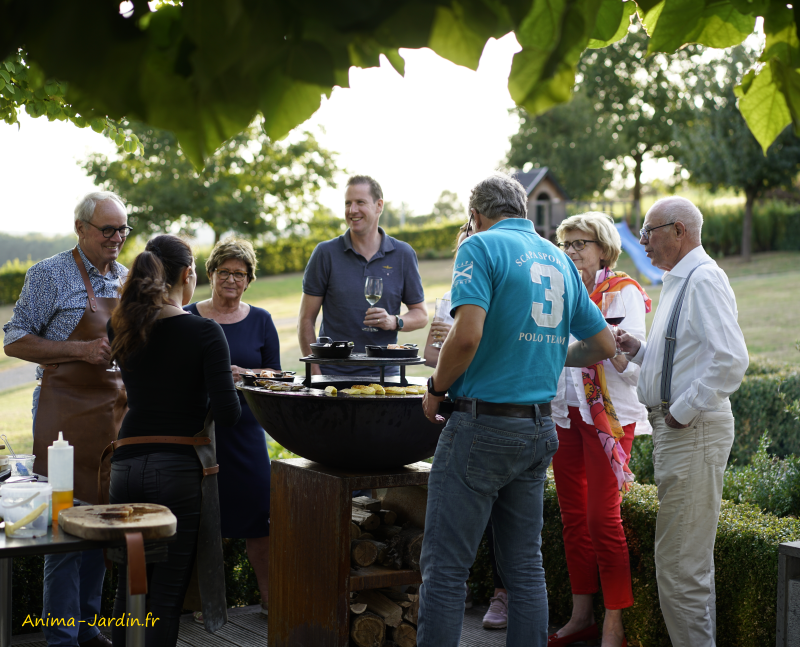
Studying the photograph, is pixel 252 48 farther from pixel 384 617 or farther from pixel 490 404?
pixel 384 617

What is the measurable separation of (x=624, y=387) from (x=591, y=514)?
613 mm

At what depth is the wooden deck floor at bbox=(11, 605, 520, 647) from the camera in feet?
12.3

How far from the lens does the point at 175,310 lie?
109 inches

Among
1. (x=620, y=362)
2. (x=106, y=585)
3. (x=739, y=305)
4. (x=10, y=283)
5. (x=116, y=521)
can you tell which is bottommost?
(x=106, y=585)

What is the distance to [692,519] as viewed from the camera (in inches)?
119

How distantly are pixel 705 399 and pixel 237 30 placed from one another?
255cm

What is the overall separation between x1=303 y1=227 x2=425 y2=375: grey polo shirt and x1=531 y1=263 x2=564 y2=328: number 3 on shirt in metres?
1.64

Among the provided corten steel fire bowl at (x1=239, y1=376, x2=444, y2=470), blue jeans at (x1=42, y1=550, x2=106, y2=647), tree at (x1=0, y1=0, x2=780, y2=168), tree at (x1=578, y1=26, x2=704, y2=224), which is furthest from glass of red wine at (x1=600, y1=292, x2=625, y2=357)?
tree at (x1=578, y1=26, x2=704, y2=224)

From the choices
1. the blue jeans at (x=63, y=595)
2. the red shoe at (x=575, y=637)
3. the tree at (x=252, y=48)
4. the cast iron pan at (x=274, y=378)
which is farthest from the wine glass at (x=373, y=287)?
the tree at (x=252, y=48)

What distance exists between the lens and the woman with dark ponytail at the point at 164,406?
2.70 metres

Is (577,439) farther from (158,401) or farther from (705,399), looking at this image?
(158,401)

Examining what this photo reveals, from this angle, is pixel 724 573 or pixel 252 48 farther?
pixel 724 573

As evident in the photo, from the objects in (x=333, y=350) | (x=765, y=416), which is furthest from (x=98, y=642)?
(x=765, y=416)

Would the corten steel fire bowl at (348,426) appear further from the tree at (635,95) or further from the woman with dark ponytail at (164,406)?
the tree at (635,95)
